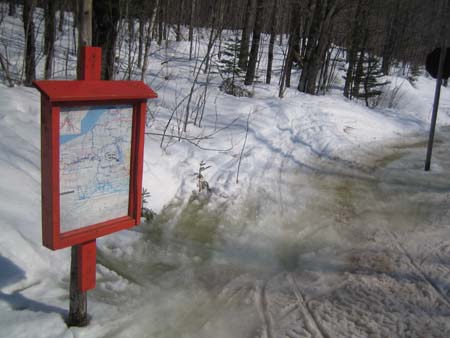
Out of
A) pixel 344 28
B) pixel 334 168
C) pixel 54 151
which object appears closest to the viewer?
pixel 54 151

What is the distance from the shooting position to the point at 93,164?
269 centimetres

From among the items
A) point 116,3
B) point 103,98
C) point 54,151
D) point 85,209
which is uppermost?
point 116,3

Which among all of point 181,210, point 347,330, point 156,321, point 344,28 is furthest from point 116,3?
point 344,28

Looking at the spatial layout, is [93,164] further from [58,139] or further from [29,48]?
[29,48]

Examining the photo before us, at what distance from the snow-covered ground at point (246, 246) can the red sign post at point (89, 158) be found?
0.76 m

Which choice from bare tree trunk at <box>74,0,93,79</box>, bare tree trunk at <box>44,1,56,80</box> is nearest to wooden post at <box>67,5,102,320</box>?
bare tree trunk at <box>74,0,93,79</box>

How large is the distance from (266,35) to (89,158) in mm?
33044

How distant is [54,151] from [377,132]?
9.39m

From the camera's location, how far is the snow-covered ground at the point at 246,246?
3.34 meters

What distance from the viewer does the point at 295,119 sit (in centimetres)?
1007

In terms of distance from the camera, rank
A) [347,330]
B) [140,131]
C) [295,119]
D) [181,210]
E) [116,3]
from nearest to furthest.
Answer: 1. [140,131]
2. [347,330]
3. [181,210]
4. [116,3]
5. [295,119]

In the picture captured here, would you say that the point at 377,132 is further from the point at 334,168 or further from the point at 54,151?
the point at 54,151

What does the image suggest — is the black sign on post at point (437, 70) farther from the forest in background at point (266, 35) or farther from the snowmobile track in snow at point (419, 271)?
the snowmobile track in snow at point (419, 271)

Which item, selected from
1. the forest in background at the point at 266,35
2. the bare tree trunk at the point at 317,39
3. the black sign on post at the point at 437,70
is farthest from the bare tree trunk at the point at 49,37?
the bare tree trunk at the point at 317,39
